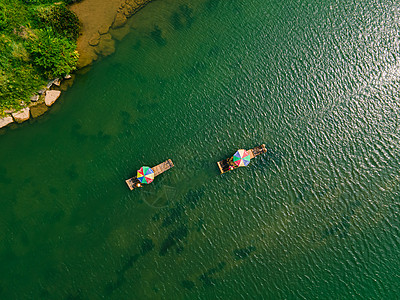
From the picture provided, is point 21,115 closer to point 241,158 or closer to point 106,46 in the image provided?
point 106,46

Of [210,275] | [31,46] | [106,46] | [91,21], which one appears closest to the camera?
[31,46]

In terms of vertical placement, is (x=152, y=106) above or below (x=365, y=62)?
above

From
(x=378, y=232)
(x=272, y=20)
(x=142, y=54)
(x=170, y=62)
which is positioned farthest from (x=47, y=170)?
(x=378, y=232)

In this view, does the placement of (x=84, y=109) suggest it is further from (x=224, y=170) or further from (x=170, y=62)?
(x=224, y=170)

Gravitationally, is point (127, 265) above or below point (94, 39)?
below

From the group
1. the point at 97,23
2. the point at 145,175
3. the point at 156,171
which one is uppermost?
the point at 97,23

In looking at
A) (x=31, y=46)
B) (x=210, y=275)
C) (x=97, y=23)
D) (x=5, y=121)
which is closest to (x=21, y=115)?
(x=5, y=121)

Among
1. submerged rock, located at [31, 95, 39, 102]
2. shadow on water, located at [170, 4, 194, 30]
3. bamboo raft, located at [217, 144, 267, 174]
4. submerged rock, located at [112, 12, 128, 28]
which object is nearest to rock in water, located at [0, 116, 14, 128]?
submerged rock, located at [31, 95, 39, 102]
